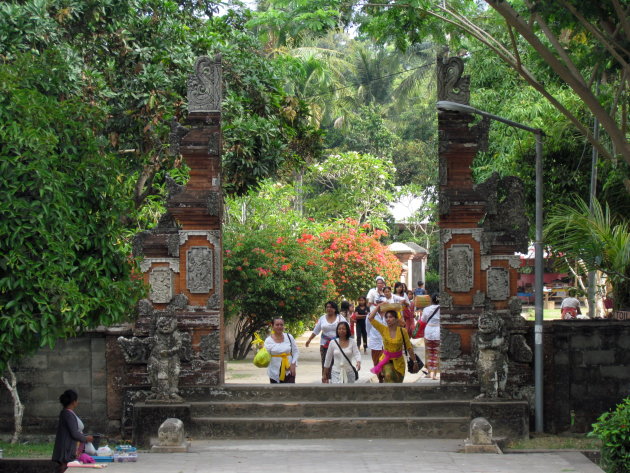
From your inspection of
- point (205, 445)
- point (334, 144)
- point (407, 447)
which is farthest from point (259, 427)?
point (334, 144)

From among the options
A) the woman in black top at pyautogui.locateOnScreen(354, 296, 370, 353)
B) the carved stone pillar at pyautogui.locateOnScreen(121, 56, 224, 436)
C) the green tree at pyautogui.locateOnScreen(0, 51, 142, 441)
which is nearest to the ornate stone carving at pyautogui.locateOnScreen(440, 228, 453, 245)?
the carved stone pillar at pyautogui.locateOnScreen(121, 56, 224, 436)

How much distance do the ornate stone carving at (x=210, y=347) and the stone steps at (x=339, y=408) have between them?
25.4 inches

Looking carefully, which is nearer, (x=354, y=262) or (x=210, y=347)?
(x=210, y=347)

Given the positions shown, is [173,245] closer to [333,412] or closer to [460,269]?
[333,412]

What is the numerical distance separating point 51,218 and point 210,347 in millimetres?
3921

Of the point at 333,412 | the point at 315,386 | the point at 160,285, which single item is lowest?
the point at 333,412

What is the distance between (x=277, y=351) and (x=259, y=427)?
1.50m

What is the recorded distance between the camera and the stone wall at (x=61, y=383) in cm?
1312

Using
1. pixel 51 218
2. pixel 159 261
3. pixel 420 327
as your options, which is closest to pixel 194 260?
pixel 159 261

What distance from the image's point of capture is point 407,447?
1210 centimetres

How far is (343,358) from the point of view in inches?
563

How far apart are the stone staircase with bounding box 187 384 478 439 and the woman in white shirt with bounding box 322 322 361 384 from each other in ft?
3.27

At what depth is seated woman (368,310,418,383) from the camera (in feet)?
45.8

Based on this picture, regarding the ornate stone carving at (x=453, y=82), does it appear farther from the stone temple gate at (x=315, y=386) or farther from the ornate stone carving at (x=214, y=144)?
the ornate stone carving at (x=214, y=144)
